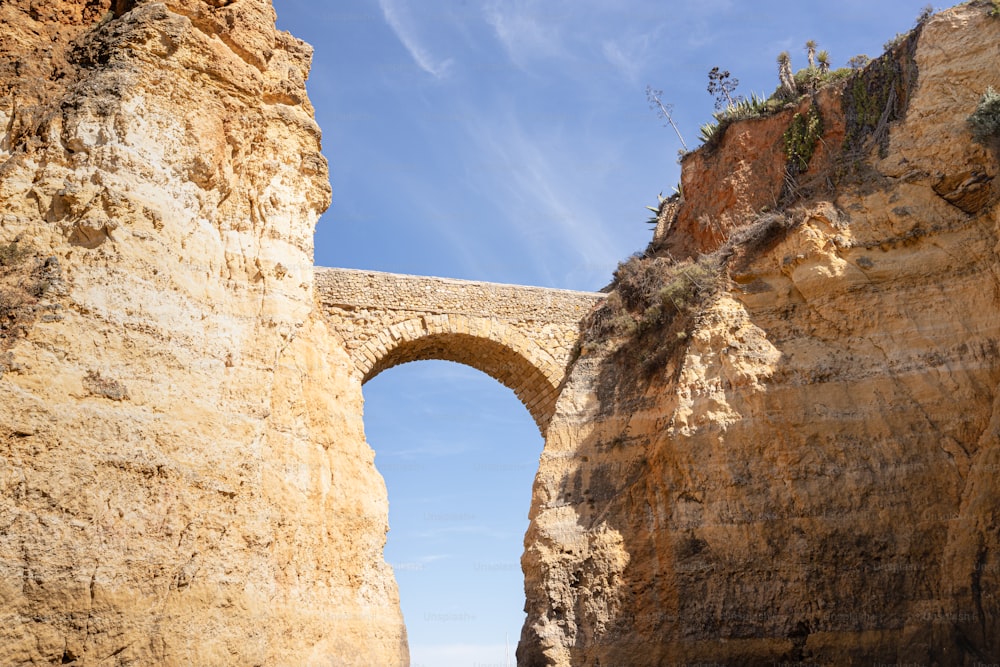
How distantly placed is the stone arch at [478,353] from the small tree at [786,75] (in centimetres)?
567

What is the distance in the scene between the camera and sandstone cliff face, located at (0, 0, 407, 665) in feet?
15.4

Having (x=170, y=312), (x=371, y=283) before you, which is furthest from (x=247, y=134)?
(x=371, y=283)

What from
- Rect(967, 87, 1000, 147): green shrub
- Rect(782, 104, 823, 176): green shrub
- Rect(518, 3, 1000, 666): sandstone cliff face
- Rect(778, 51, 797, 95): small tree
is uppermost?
Rect(778, 51, 797, 95): small tree

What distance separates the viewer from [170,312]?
5.57 metres

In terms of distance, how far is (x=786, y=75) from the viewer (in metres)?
12.3

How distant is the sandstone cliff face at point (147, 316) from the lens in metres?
4.68

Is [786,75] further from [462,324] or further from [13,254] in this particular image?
[13,254]

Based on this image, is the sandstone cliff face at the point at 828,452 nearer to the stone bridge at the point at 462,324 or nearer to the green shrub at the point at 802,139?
the green shrub at the point at 802,139

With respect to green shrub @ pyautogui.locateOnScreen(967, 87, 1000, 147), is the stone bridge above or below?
above

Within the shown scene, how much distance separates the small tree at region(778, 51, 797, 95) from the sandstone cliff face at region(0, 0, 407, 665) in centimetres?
717

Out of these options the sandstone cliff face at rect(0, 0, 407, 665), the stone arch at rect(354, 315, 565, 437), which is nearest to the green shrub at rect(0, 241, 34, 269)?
the sandstone cliff face at rect(0, 0, 407, 665)

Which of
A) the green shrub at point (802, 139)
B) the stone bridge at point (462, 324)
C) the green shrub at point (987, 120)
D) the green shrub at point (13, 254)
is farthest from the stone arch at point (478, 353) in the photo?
the green shrub at point (13, 254)

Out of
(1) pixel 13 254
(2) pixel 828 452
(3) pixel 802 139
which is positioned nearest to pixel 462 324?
(3) pixel 802 139

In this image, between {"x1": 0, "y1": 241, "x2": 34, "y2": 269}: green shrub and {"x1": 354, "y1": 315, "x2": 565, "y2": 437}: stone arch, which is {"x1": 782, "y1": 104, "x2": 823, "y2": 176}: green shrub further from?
{"x1": 0, "y1": 241, "x2": 34, "y2": 269}: green shrub
